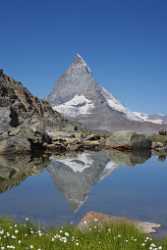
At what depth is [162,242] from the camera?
505 inches

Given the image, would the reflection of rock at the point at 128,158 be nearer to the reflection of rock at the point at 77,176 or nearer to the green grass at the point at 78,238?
the reflection of rock at the point at 77,176

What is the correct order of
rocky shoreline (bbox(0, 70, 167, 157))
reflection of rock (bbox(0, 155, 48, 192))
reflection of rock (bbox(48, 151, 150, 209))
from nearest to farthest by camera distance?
reflection of rock (bbox(48, 151, 150, 209)), reflection of rock (bbox(0, 155, 48, 192)), rocky shoreline (bbox(0, 70, 167, 157))

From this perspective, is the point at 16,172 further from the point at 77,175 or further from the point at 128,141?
the point at 128,141

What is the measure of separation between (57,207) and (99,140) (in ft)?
181

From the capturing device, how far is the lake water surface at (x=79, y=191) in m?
20.7

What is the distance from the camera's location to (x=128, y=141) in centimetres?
6769

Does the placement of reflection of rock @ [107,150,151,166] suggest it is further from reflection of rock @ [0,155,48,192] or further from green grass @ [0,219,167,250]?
green grass @ [0,219,167,250]

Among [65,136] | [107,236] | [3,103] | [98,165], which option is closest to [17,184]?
[98,165]

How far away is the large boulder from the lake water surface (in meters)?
24.4

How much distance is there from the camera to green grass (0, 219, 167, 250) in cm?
1189

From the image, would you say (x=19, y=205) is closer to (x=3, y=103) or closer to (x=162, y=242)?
(x=162, y=242)

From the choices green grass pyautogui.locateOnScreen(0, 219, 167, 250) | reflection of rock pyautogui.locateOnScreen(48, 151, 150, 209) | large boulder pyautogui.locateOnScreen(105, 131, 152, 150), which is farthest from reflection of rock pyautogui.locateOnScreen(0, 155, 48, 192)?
large boulder pyautogui.locateOnScreen(105, 131, 152, 150)

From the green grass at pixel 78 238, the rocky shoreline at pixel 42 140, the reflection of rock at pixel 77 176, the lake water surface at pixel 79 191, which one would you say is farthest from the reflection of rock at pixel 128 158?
the green grass at pixel 78 238

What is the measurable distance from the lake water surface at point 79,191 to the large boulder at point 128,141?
24.4 m
